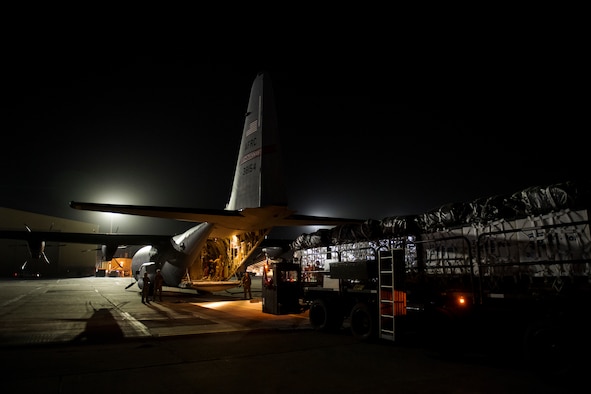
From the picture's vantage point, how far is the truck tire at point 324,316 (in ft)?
33.7

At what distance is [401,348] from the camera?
8180mm

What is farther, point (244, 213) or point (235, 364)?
point (244, 213)

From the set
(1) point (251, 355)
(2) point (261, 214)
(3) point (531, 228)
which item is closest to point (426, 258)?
(3) point (531, 228)

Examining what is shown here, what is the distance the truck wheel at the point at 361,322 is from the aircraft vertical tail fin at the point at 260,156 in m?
7.55

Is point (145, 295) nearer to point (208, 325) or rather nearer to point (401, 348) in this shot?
point (208, 325)

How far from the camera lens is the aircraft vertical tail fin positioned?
636 inches

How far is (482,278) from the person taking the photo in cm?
686

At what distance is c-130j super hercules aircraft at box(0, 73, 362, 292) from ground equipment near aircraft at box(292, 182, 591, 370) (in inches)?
262

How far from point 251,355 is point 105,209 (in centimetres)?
970

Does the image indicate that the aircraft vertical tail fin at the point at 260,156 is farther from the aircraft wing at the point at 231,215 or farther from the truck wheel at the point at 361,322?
the truck wheel at the point at 361,322

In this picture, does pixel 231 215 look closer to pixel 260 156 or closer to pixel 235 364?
pixel 260 156

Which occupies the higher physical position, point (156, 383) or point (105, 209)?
point (105, 209)

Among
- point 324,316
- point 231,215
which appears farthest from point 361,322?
point 231,215

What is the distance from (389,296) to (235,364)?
3.66 m
